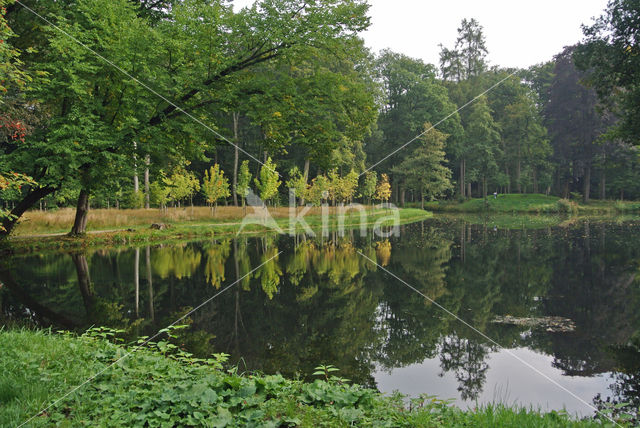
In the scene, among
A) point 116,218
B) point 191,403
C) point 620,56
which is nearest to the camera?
point 191,403

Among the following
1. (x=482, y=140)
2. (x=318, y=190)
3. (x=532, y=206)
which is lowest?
(x=532, y=206)

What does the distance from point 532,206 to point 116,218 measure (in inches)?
1746

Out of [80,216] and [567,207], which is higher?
[80,216]

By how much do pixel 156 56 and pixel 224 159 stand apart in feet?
148

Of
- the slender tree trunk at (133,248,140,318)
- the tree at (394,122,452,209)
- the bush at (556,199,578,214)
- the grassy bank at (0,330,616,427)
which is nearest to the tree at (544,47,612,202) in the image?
the bush at (556,199,578,214)

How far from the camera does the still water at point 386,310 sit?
216 inches

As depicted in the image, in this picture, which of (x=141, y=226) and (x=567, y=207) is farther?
(x=567, y=207)

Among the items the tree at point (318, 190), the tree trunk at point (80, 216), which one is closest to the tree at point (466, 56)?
the tree at point (318, 190)

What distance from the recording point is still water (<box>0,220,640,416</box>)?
5.49 metres

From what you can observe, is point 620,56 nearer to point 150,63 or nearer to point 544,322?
point 544,322

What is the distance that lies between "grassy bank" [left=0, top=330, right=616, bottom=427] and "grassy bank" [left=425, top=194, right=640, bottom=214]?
48.1m

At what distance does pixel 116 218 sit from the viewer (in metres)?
22.7

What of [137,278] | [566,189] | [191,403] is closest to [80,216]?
[137,278]

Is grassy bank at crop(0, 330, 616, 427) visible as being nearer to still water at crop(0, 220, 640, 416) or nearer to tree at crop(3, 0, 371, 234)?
still water at crop(0, 220, 640, 416)
